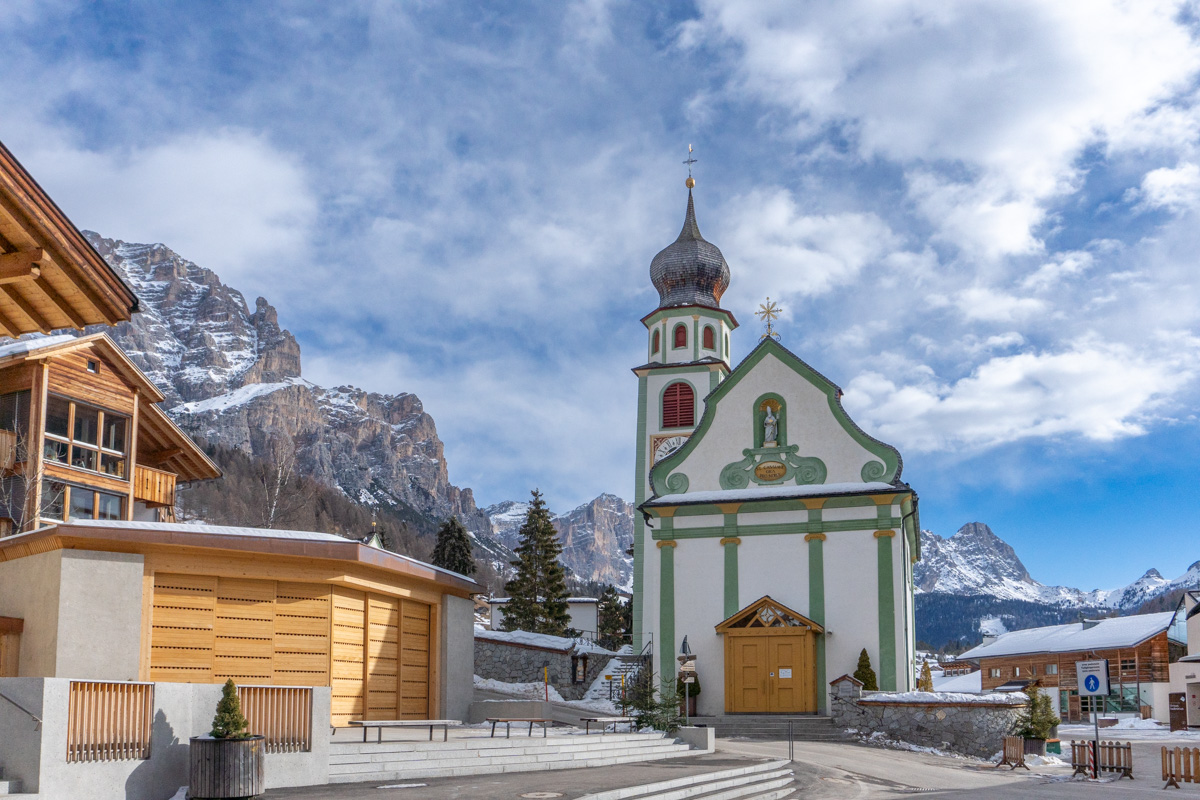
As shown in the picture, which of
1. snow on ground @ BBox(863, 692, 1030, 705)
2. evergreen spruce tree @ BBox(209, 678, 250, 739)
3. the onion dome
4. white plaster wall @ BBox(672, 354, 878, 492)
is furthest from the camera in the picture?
the onion dome

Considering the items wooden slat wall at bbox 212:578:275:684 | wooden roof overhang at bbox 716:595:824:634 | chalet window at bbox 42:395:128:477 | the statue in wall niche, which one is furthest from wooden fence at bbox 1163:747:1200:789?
chalet window at bbox 42:395:128:477

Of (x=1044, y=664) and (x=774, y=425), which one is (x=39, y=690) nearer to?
(x=774, y=425)

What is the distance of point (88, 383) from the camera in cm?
3144

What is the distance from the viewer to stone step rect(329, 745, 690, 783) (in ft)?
46.2

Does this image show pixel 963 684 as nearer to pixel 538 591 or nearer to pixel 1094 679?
pixel 538 591

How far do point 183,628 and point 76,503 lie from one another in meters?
15.9

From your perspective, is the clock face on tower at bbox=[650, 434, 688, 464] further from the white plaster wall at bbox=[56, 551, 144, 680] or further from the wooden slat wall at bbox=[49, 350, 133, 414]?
the white plaster wall at bbox=[56, 551, 144, 680]

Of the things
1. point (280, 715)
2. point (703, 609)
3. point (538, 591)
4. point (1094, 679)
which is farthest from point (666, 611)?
point (538, 591)

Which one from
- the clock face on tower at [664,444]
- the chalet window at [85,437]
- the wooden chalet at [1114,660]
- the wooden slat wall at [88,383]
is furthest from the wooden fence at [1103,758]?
the wooden chalet at [1114,660]

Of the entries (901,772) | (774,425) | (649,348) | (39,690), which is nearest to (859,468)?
(774,425)

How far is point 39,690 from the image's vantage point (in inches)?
427

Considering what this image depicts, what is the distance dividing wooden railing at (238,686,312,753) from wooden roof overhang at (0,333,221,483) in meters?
18.7

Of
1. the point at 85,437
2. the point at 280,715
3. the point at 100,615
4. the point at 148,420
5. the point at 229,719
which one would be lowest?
the point at 280,715

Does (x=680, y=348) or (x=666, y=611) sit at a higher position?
(x=680, y=348)
